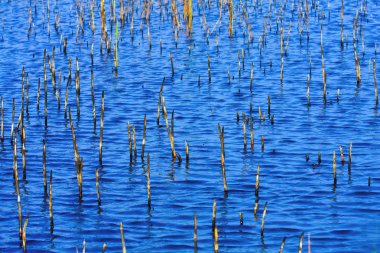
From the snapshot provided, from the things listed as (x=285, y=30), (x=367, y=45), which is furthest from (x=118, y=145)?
(x=285, y=30)

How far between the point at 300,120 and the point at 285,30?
8.77 metres

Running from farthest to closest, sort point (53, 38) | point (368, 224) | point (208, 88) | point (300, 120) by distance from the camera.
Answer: point (53, 38), point (208, 88), point (300, 120), point (368, 224)

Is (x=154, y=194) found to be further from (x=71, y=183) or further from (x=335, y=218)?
(x=335, y=218)

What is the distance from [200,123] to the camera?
48.6 feet

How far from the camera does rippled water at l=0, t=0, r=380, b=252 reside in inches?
386

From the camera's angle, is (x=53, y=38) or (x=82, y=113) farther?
(x=53, y=38)

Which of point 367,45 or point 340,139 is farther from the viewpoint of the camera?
point 367,45

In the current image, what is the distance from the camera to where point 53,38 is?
23062 mm

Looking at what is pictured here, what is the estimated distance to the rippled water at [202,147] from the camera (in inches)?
386

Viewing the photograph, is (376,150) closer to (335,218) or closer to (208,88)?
(335,218)

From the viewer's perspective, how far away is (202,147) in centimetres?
1334

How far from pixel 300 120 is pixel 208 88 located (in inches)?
124

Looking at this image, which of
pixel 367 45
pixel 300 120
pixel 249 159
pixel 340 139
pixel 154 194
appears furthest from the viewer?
pixel 367 45

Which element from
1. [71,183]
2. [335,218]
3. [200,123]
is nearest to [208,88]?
[200,123]
